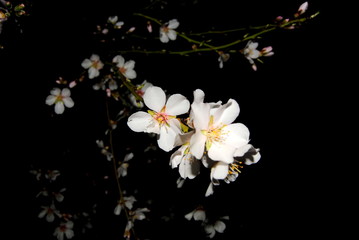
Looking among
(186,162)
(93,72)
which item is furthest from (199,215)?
(93,72)

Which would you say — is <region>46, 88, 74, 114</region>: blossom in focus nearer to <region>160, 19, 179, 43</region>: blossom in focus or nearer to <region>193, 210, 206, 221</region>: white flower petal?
<region>160, 19, 179, 43</region>: blossom in focus

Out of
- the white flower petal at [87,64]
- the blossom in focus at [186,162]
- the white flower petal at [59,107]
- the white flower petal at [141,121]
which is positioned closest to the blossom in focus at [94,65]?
the white flower petal at [87,64]

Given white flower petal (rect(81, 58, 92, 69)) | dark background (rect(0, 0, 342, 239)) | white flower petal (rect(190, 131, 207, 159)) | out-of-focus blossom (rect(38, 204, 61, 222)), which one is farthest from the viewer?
out-of-focus blossom (rect(38, 204, 61, 222))

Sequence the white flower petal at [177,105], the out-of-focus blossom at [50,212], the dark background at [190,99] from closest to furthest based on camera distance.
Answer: the white flower petal at [177,105] → the dark background at [190,99] → the out-of-focus blossom at [50,212]

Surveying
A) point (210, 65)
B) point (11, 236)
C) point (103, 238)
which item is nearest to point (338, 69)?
point (210, 65)

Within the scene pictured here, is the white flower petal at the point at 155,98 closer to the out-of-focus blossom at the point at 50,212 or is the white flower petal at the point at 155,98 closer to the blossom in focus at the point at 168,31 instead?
the blossom in focus at the point at 168,31

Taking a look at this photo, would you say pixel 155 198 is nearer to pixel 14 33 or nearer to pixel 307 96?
pixel 14 33

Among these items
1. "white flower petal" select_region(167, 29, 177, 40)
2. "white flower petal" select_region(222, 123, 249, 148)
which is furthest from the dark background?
"white flower petal" select_region(222, 123, 249, 148)

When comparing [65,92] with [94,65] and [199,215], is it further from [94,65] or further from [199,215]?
[199,215]
